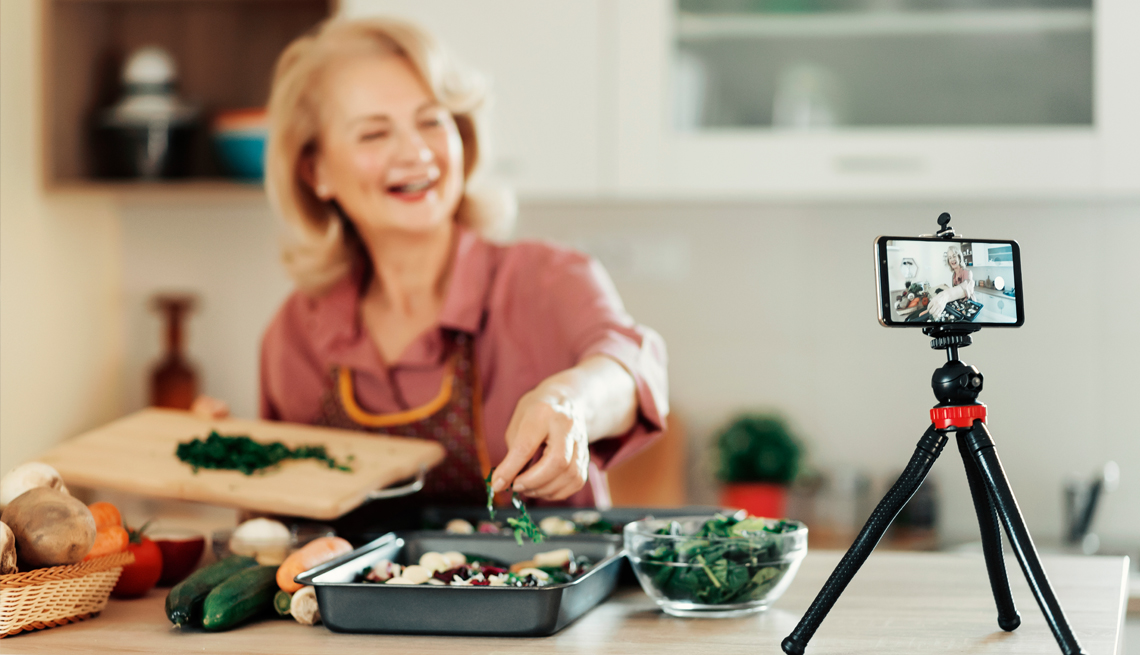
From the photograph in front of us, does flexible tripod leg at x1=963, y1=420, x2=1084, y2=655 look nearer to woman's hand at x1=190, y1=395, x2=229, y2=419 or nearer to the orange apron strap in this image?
the orange apron strap

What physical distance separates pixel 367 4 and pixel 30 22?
631 millimetres

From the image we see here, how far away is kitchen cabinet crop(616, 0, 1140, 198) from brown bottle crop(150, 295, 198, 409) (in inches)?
42.2

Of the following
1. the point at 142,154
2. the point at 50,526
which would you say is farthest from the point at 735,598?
the point at 142,154

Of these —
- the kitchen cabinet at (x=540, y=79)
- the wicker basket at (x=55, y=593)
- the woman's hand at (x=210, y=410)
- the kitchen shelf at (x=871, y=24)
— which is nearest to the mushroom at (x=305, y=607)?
the wicker basket at (x=55, y=593)

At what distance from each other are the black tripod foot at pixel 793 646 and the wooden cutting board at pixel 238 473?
51 centimetres

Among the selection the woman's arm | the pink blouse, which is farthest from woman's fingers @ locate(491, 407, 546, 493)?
the pink blouse

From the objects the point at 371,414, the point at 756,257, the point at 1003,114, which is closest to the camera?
the point at 371,414

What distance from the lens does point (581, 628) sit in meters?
0.88

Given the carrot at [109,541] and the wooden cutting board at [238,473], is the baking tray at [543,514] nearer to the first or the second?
the wooden cutting board at [238,473]

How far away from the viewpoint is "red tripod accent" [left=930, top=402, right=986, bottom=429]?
2.59 feet

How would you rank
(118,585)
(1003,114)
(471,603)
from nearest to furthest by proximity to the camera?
(471,603) < (118,585) < (1003,114)

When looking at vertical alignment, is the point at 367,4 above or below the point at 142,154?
above

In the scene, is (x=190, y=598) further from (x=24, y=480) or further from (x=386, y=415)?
(x=386, y=415)

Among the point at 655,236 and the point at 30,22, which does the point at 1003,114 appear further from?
the point at 30,22
